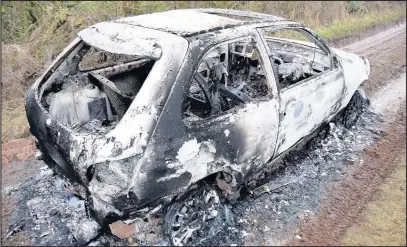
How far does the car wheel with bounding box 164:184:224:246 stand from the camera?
329 centimetres

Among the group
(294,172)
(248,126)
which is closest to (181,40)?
(248,126)

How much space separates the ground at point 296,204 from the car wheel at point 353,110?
0.14 m

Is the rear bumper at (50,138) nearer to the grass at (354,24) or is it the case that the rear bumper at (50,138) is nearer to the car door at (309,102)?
the car door at (309,102)

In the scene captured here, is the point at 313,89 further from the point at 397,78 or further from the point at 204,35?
the point at 397,78

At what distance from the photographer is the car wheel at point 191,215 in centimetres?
329

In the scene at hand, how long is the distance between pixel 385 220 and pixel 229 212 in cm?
164

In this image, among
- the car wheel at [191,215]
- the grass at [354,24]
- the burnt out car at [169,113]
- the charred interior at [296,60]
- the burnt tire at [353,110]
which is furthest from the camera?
the grass at [354,24]

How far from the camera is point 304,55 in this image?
5148 millimetres

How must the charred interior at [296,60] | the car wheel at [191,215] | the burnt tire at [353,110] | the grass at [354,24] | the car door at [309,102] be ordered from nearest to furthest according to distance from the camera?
1. the car wheel at [191,215]
2. the car door at [309,102]
3. the charred interior at [296,60]
4. the burnt tire at [353,110]
5. the grass at [354,24]

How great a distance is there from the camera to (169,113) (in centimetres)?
281

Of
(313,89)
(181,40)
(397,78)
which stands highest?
(181,40)

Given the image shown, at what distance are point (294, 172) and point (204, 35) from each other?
2249mm

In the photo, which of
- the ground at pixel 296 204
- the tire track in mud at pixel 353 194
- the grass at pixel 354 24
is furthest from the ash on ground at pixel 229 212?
the grass at pixel 354 24

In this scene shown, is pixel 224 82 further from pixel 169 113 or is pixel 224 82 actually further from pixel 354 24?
pixel 354 24
